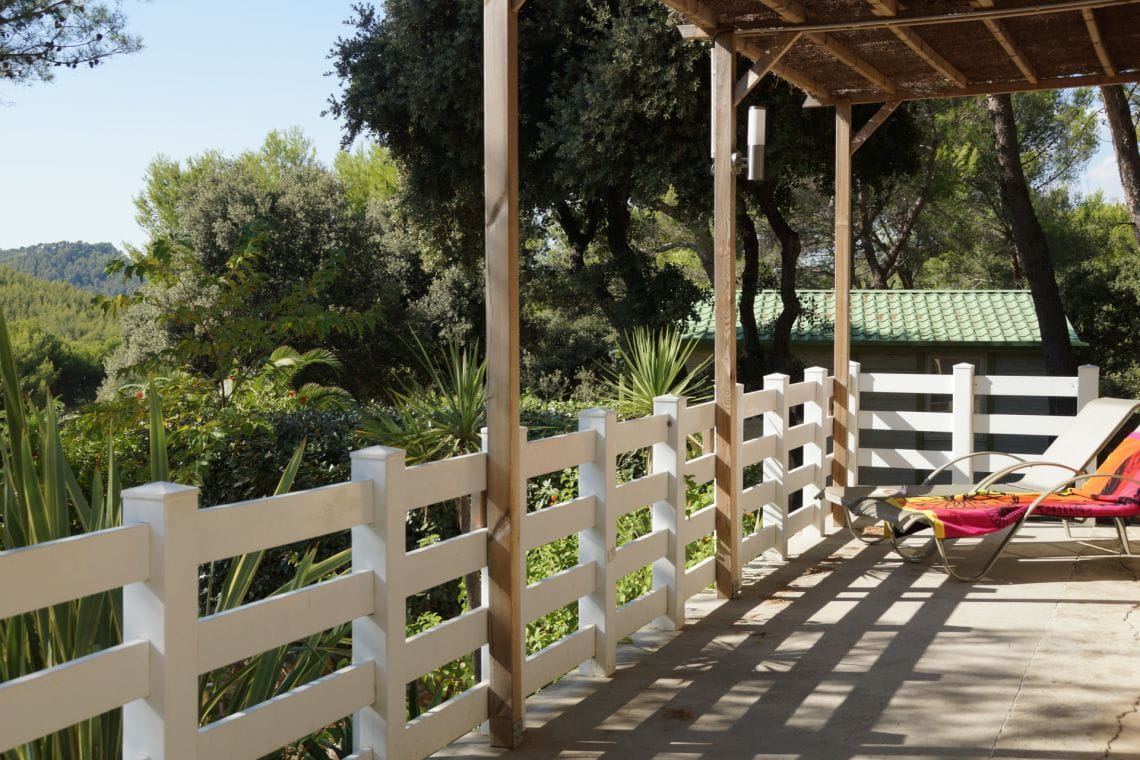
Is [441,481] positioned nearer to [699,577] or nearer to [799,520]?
[699,577]

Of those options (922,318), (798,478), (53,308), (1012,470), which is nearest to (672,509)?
(798,478)

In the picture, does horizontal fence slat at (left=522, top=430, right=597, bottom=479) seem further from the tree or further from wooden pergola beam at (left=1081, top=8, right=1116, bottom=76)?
the tree

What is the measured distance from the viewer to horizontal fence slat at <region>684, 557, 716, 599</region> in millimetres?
5668

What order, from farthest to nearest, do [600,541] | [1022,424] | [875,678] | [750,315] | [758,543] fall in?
[750,315] → [1022,424] → [758,543] → [600,541] → [875,678]

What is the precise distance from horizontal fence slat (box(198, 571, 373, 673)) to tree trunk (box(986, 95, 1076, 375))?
38.3ft

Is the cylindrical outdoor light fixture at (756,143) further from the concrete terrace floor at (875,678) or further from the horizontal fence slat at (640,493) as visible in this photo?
the concrete terrace floor at (875,678)

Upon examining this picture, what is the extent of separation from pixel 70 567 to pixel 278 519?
73cm

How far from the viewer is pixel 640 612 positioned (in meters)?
5.06

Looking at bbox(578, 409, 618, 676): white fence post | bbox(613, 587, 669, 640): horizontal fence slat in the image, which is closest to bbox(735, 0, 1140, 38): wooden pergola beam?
bbox(578, 409, 618, 676): white fence post

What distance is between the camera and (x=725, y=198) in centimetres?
611

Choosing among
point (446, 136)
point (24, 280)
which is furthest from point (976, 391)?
point (24, 280)

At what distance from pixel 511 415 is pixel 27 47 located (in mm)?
10785

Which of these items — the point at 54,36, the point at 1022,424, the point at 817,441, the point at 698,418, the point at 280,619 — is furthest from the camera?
the point at 54,36

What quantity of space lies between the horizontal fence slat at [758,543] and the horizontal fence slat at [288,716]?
138 inches
